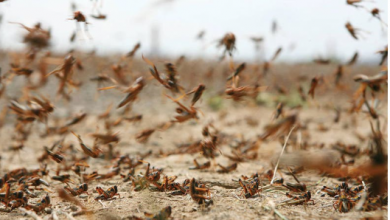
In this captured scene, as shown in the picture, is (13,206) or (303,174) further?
(303,174)

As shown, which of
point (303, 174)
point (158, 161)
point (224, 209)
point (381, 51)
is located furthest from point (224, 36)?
point (158, 161)

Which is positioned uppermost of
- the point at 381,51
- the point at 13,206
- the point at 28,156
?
the point at 381,51

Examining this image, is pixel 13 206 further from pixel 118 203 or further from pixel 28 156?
pixel 28 156

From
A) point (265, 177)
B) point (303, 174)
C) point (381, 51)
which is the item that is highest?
point (381, 51)

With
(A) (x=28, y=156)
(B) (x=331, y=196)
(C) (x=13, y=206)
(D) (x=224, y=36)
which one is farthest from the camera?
(A) (x=28, y=156)

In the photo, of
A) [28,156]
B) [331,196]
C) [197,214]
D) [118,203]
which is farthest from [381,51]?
[28,156]

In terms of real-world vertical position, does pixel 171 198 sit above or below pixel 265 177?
above

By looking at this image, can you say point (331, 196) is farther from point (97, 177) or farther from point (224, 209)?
point (97, 177)

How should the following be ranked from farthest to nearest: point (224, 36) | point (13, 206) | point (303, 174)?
point (303, 174)
point (224, 36)
point (13, 206)

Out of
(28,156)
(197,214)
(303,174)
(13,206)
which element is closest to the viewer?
(197,214)
